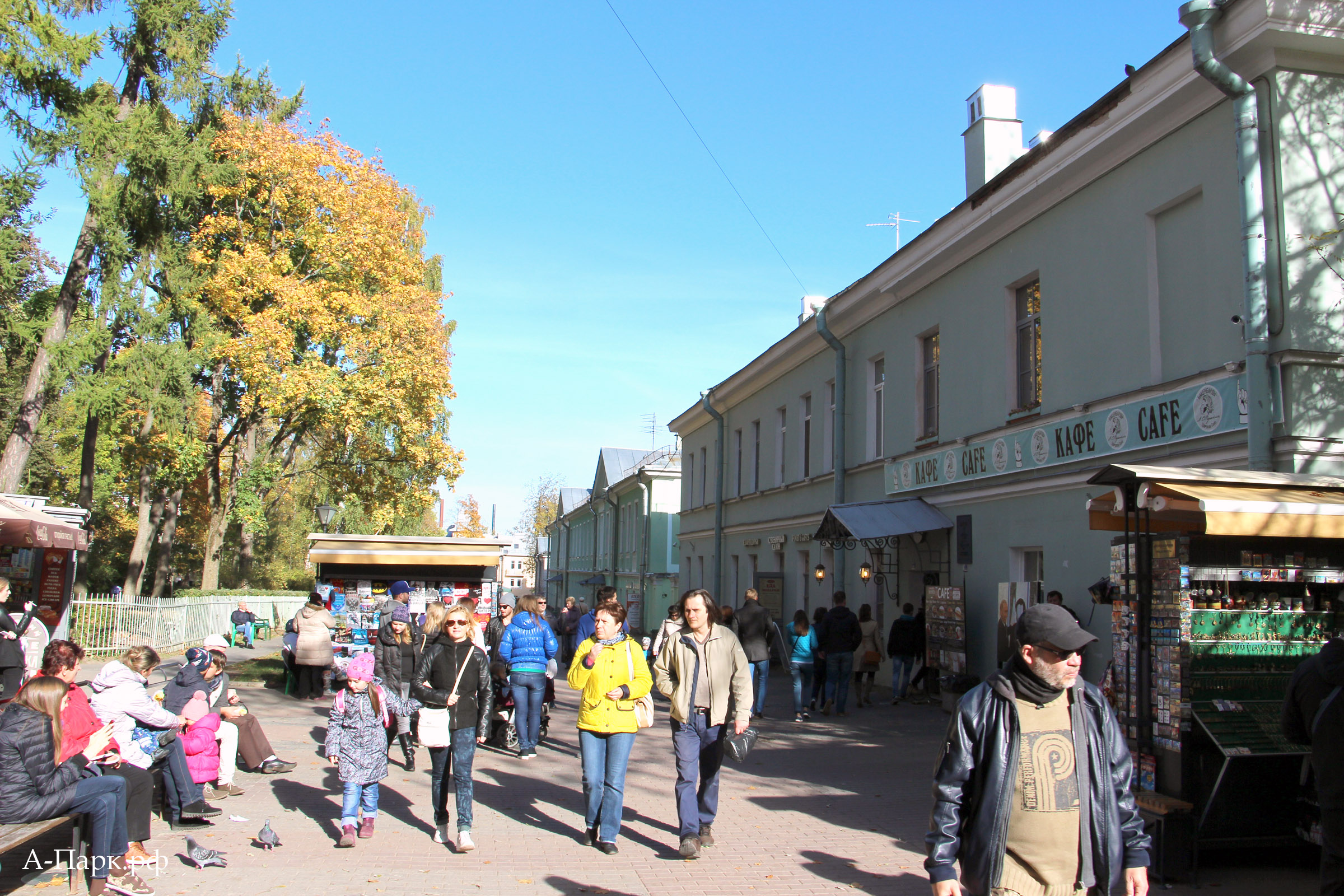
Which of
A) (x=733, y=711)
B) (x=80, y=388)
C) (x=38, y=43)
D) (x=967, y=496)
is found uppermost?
(x=38, y=43)

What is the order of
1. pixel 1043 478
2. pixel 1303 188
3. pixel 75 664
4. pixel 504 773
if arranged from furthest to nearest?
pixel 1043 478
pixel 504 773
pixel 1303 188
pixel 75 664

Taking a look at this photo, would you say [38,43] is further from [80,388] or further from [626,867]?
[626,867]

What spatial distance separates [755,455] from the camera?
26312 millimetres

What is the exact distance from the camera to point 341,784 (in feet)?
30.2

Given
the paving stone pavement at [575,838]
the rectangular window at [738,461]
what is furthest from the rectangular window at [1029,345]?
the rectangular window at [738,461]

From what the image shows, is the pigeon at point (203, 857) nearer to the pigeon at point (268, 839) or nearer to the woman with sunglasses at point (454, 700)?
the pigeon at point (268, 839)

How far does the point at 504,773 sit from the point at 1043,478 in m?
7.32

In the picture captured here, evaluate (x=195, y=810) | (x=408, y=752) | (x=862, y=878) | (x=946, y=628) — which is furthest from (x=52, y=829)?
(x=946, y=628)

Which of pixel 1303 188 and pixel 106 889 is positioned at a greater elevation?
pixel 1303 188

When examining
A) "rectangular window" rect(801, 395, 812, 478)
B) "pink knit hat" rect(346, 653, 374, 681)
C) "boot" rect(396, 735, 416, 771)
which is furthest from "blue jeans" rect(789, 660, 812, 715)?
"rectangular window" rect(801, 395, 812, 478)

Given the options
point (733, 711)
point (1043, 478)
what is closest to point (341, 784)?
point (733, 711)

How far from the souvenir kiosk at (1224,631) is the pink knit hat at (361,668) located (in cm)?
Answer: 535

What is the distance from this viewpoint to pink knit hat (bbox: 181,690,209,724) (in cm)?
779

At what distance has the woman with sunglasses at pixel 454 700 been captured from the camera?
7.07m
